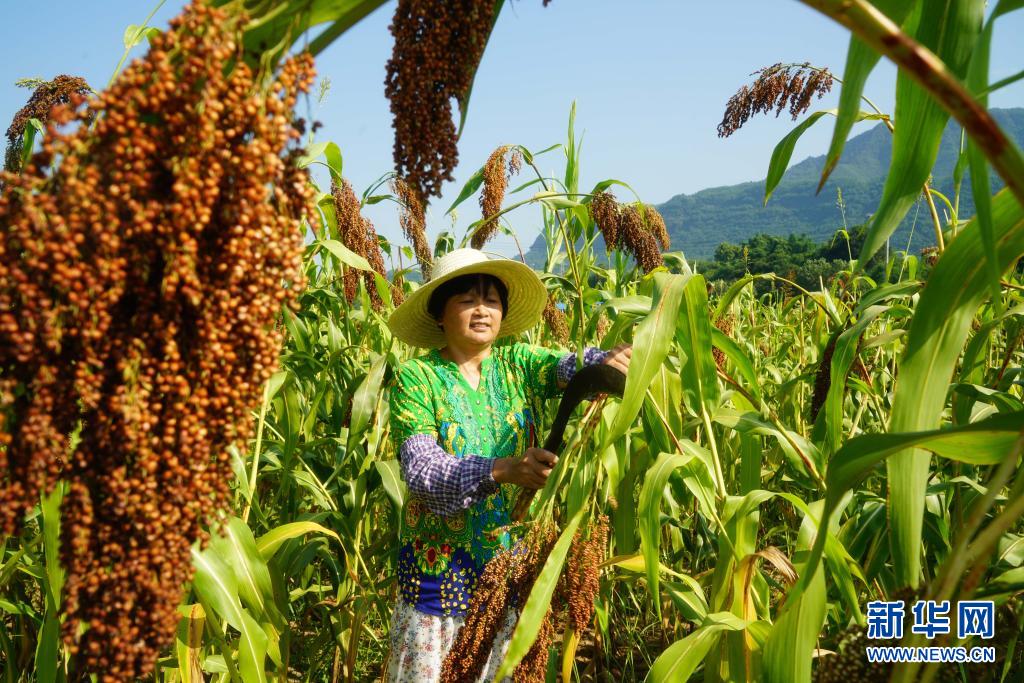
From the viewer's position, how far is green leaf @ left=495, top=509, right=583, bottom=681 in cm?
153

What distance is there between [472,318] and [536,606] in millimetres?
1241

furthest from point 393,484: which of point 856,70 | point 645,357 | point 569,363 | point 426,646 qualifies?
point 856,70

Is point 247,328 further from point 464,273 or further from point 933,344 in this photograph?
point 464,273

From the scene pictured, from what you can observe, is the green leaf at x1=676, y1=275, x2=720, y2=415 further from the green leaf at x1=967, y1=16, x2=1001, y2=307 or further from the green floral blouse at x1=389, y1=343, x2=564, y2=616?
the green leaf at x1=967, y1=16, x2=1001, y2=307

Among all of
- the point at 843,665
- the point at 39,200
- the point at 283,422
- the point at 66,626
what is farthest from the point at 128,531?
the point at 283,422

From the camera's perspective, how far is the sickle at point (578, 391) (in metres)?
1.92

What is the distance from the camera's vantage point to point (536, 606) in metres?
1.55

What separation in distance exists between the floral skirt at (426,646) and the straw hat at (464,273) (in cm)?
103

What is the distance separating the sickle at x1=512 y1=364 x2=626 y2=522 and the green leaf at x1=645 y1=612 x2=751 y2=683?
1.80ft

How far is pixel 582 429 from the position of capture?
1841 millimetres

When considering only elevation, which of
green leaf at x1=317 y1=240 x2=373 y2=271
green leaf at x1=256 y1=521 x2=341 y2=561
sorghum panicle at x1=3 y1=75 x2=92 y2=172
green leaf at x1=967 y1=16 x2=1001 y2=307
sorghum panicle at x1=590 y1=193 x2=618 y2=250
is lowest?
green leaf at x1=256 y1=521 x2=341 y2=561

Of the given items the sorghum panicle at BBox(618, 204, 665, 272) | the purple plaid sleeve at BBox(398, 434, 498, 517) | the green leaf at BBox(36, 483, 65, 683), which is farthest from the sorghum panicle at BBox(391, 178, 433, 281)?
the green leaf at BBox(36, 483, 65, 683)

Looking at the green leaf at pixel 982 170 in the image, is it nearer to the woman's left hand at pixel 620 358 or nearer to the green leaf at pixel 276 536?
the woman's left hand at pixel 620 358

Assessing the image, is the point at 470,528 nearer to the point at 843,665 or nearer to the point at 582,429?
the point at 582,429
